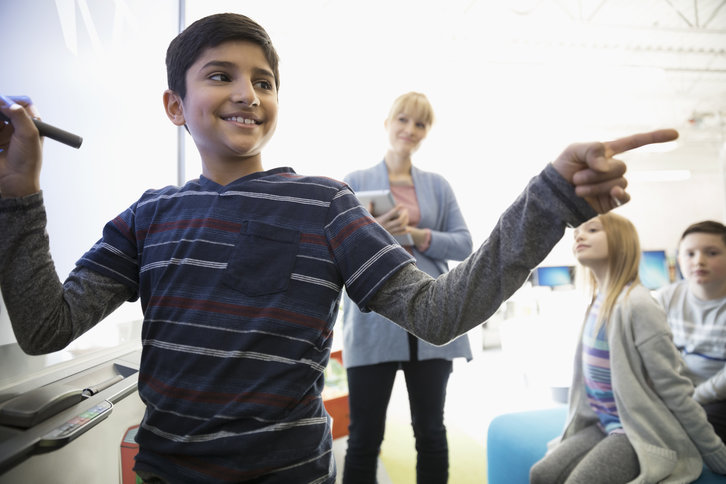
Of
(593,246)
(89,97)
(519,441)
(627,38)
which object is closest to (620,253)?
(593,246)

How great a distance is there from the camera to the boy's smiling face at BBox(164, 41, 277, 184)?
737 mm

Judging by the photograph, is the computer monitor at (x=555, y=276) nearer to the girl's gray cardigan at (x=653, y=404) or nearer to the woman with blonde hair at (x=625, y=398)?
the woman with blonde hair at (x=625, y=398)

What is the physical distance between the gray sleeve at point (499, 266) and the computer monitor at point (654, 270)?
19.0 feet

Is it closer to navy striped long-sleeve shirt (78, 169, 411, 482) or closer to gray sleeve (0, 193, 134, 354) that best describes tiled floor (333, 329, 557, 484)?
navy striped long-sleeve shirt (78, 169, 411, 482)

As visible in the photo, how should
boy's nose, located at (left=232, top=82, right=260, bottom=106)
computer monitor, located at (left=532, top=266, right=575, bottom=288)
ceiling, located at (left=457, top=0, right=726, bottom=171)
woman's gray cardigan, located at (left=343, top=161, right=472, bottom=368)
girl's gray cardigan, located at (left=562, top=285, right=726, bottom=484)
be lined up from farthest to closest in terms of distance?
1. computer monitor, located at (left=532, top=266, right=575, bottom=288)
2. ceiling, located at (left=457, top=0, right=726, bottom=171)
3. woman's gray cardigan, located at (left=343, top=161, right=472, bottom=368)
4. girl's gray cardigan, located at (left=562, top=285, right=726, bottom=484)
5. boy's nose, located at (left=232, top=82, right=260, bottom=106)

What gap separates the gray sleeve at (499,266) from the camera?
0.52 m

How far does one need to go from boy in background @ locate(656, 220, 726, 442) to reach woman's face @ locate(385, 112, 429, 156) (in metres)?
1.27

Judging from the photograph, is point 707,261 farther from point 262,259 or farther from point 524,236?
point 262,259

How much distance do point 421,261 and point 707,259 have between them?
50.1 inches

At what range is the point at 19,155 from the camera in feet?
2.05

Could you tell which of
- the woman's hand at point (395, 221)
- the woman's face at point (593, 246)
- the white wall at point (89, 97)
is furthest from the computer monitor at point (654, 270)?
the white wall at point (89, 97)

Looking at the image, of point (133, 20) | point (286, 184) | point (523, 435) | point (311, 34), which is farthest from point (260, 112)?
point (311, 34)

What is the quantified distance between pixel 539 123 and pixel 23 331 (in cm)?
764

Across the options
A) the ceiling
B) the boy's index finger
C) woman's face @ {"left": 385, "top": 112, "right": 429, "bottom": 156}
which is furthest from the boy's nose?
the ceiling
